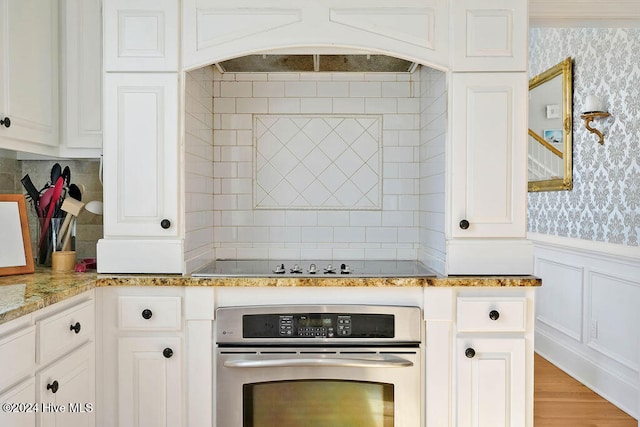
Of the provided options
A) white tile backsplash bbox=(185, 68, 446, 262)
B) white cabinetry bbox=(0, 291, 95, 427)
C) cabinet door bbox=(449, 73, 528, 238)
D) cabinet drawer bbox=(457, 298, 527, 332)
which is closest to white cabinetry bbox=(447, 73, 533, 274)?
cabinet door bbox=(449, 73, 528, 238)

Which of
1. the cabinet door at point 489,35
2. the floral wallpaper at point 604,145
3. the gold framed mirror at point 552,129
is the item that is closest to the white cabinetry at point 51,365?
the cabinet door at point 489,35

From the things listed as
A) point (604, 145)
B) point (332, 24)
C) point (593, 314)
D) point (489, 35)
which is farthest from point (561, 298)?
point (332, 24)

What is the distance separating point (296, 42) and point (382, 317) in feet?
3.95

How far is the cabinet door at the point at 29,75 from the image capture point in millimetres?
2055

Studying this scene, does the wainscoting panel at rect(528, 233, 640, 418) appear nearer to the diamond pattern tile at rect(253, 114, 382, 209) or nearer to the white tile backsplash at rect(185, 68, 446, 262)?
the white tile backsplash at rect(185, 68, 446, 262)

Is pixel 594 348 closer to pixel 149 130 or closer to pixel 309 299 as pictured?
pixel 309 299

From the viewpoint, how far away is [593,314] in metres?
3.41

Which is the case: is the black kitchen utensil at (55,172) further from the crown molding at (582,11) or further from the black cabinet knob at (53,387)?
the crown molding at (582,11)

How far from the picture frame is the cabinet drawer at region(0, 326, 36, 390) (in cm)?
68

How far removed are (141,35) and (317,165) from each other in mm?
1067

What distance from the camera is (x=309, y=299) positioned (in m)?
2.14

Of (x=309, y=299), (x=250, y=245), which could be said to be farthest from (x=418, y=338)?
(x=250, y=245)

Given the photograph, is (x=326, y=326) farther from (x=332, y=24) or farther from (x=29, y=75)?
(x=29, y=75)

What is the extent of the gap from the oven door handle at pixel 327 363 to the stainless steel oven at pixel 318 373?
0.08 feet
